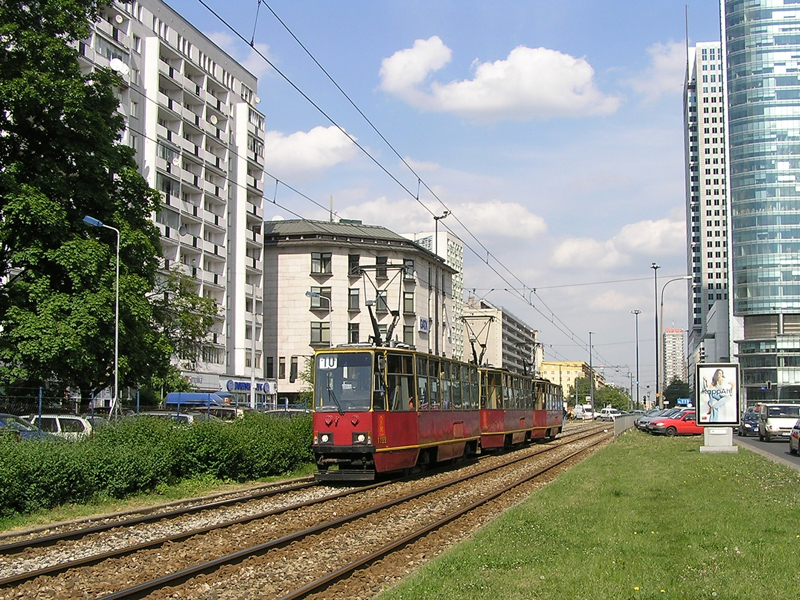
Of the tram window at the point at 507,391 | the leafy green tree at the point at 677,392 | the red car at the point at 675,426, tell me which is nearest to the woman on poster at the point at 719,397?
the tram window at the point at 507,391

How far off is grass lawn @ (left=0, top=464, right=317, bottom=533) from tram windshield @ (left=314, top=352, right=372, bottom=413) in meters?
2.77

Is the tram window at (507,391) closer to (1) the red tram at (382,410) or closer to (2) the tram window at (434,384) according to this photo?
(1) the red tram at (382,410)

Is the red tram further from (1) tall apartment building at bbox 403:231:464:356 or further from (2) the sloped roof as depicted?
(1) tall apartment building at bbox 403:231:464:356

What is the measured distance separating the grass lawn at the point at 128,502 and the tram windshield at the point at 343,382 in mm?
2773

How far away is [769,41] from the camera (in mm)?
122125

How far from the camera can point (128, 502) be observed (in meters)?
16.2

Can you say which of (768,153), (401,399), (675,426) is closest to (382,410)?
(401,399)

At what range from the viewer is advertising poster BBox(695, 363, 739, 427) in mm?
26609

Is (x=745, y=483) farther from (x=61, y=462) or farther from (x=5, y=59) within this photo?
(x=5, y=59)

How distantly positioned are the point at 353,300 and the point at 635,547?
65855 millimetres

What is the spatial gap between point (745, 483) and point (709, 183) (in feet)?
632

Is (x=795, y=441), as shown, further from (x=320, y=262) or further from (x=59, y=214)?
(x=320, y=262)

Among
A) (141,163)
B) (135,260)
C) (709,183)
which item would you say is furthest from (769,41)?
(135,260)

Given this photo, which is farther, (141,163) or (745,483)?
(141,163)
